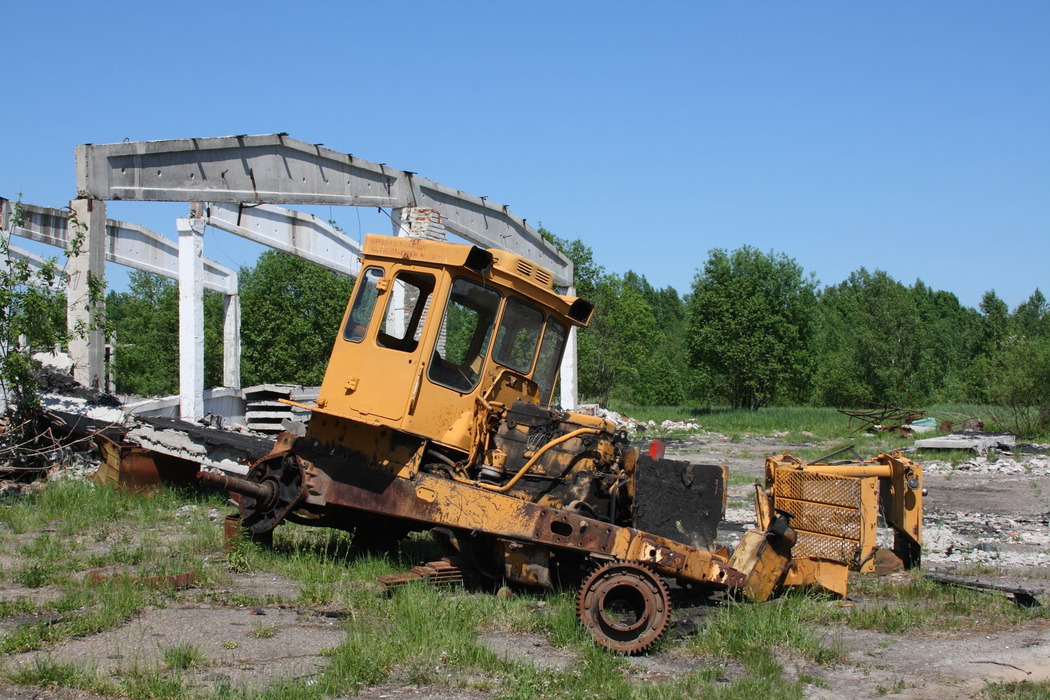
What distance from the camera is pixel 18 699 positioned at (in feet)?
14.8

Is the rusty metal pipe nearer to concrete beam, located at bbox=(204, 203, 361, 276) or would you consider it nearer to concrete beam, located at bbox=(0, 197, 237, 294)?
concrete beam, located at bbox=(204, 203, 361, 276)

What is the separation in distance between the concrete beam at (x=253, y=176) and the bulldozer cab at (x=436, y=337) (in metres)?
7.57

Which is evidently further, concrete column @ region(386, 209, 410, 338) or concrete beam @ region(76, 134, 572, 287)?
concrete beam @ region(76, 134, 572, 287)

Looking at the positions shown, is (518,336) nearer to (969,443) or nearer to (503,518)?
(503,518)

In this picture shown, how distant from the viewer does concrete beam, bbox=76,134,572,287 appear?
43.5ft

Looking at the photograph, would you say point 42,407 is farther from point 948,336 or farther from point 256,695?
point 948,336

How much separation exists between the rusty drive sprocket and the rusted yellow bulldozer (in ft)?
1.16

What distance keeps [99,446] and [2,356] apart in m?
1.62

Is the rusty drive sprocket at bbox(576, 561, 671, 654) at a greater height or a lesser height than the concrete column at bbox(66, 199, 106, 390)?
lesser

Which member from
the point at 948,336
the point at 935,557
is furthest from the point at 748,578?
the point at 948,336

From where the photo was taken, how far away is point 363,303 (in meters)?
7.31

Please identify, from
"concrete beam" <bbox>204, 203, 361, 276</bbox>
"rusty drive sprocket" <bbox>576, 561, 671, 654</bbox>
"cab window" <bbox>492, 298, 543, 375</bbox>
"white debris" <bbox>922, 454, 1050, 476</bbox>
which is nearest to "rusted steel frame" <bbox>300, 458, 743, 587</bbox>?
"rusty drive sprocket" <bbox>576, 561, 671, 654</bbox>

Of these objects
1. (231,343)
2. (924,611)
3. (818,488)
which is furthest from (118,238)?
Result: (924,611)

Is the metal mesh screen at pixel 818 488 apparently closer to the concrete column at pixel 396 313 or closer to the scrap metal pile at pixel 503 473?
the scrap metal pile at pixel 503 473
